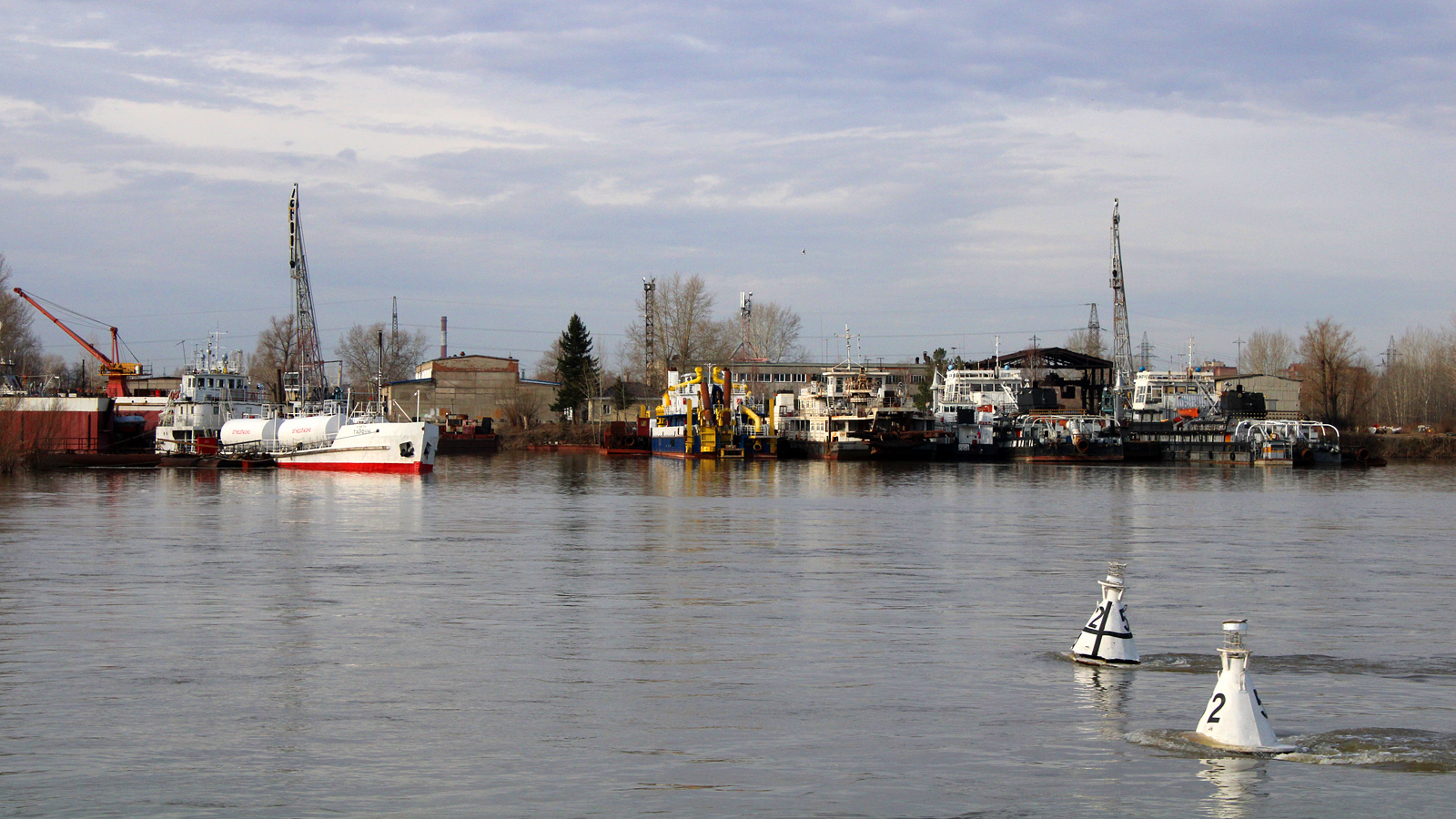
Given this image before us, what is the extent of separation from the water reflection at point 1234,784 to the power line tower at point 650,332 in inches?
5367

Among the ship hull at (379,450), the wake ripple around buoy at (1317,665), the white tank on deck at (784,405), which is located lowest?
the wake ripple around buoy at (1317,665)

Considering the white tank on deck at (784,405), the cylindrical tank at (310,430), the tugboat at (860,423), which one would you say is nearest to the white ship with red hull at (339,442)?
the cylindrical tank at (310,430)

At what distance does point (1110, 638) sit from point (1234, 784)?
517cm

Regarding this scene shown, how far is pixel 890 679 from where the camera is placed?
1566cm

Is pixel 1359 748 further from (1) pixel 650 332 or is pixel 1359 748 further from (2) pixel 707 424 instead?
(1) pixel 650 332

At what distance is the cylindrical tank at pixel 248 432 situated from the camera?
84.1 m

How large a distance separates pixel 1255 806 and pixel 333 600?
647 inches

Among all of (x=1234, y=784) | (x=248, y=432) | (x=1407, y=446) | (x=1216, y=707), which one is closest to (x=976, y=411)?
(x=1407, y=446)

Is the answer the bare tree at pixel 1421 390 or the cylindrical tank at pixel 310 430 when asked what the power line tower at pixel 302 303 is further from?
the bare tree at pixel 1421 390

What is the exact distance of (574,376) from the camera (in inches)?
5935

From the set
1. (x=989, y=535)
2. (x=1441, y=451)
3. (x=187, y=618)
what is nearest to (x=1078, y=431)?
(x=1441, y=451)

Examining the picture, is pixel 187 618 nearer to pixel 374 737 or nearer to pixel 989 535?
pixel 374 737

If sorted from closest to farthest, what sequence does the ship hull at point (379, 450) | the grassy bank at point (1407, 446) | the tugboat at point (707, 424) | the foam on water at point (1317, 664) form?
the foam on water at point (1317, 664) < the ship hull at point (379, 450) < the tugboat at point (707, 424) < the grassy bank at point (1407, 446)

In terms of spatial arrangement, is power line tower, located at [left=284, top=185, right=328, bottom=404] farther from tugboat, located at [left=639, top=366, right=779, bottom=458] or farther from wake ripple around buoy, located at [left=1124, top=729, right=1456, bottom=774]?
wake ripple around buoy, located at [left=1124, top=729, right=1456, bottom=774]
